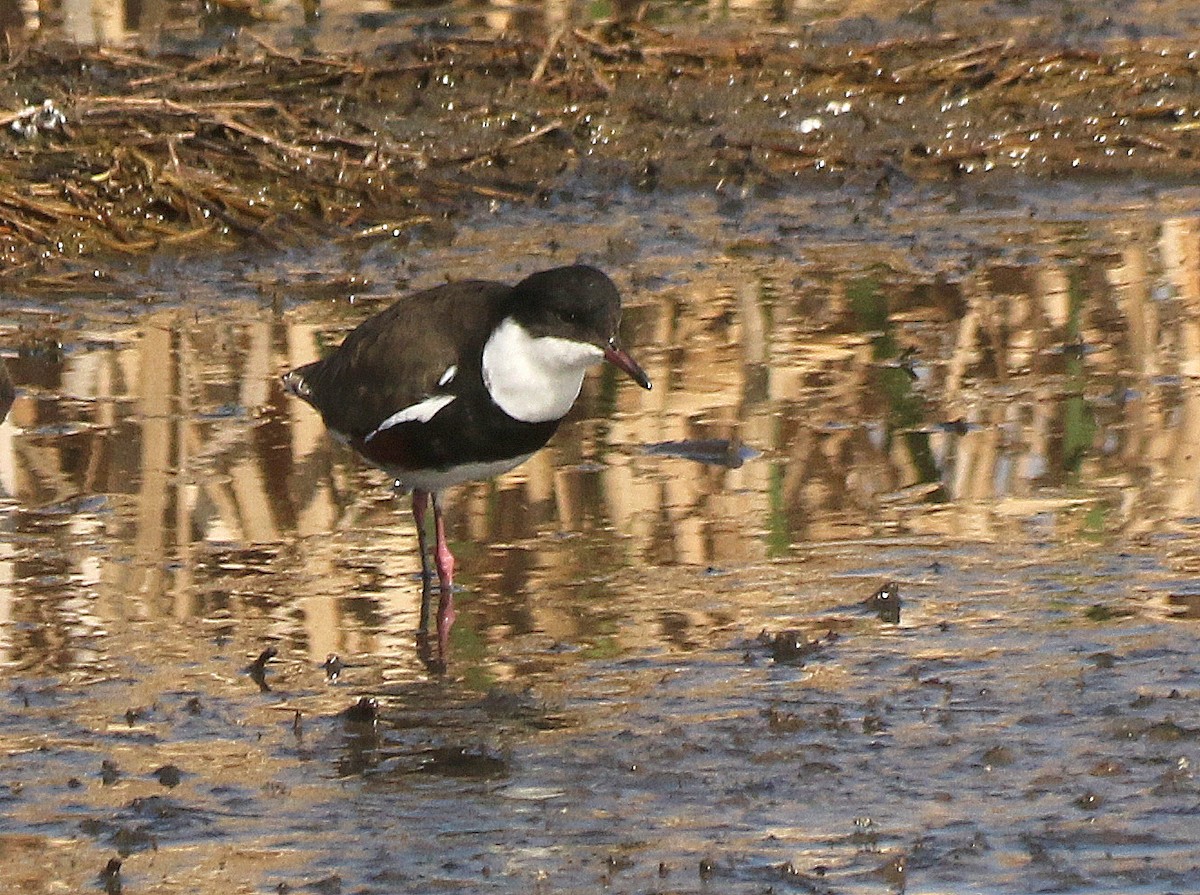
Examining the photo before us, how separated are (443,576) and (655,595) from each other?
23.1 inches

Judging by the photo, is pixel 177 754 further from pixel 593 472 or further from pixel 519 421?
pixel 593 472

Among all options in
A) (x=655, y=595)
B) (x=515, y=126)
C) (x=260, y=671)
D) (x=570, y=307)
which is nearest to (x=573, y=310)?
(x=570, y=307)

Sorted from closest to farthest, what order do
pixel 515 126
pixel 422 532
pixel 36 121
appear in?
pixel 422 532
pixel 36 121
pixel 515 126

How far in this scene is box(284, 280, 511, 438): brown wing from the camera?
609 centimetres

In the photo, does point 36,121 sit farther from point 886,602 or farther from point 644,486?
point 886,602

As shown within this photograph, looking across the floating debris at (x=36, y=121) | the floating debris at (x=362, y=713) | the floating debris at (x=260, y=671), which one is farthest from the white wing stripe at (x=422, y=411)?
the floating debris at (x=36, y=121)

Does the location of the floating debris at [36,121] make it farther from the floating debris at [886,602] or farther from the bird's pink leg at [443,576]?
the floating debris at [886,602]

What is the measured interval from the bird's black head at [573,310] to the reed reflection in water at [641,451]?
661 millimetres

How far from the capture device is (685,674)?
18.0 ft

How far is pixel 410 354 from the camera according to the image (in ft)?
20.2

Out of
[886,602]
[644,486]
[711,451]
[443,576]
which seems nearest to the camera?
[886,602]

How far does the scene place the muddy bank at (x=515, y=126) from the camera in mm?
10039

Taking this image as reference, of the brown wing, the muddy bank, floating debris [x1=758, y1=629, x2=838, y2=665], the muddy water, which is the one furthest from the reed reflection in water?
the muddy bank

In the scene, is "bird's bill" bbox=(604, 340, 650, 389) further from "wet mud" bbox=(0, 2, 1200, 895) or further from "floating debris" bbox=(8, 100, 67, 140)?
"floating debris" bbox=(8, 100, 67, 140)
